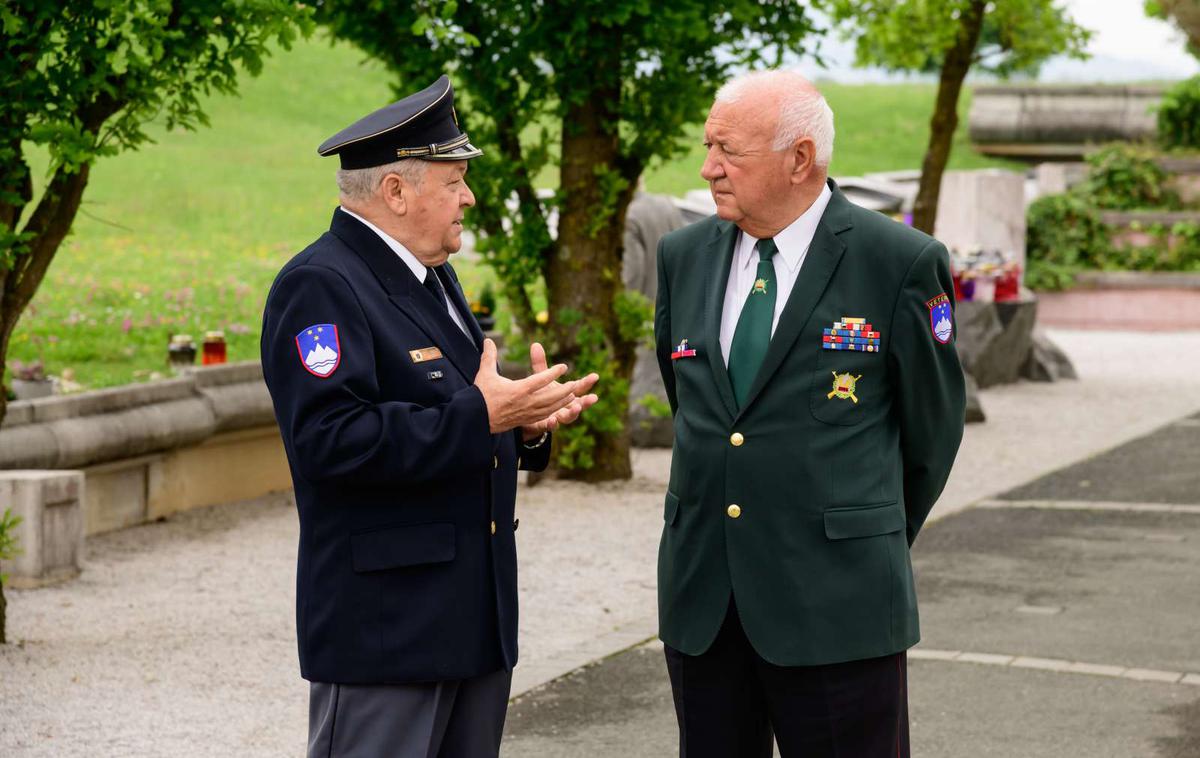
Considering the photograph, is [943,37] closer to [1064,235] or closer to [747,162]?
[1064,235]

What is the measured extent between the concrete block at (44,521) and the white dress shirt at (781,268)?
17.2 ft

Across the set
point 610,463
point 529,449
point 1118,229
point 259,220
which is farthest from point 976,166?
point 529,449

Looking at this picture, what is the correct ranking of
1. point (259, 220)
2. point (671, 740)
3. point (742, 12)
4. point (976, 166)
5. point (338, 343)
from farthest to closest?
point (976, 166) → point (259, 220) → point (742, 12) → point (671, 740) → point (338, 343)

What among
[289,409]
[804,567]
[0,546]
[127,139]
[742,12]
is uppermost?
[742,12]

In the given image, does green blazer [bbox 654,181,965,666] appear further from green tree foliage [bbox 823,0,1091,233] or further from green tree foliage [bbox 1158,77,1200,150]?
green tree foliage [bbox 1158,77,1200,150]

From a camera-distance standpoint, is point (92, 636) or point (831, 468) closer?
point (831, 468)

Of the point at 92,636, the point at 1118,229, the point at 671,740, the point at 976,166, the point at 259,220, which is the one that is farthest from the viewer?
the point at 976,166

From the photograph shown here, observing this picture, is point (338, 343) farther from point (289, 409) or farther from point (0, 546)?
point (0, 546)

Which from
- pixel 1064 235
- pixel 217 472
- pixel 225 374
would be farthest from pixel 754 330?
pixel 1064 235

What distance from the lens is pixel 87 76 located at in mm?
6727

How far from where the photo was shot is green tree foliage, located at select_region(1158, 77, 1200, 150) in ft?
103

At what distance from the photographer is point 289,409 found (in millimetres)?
3475

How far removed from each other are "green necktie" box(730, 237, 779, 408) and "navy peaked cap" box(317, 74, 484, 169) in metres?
0.70

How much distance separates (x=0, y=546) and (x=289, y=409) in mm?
3859
